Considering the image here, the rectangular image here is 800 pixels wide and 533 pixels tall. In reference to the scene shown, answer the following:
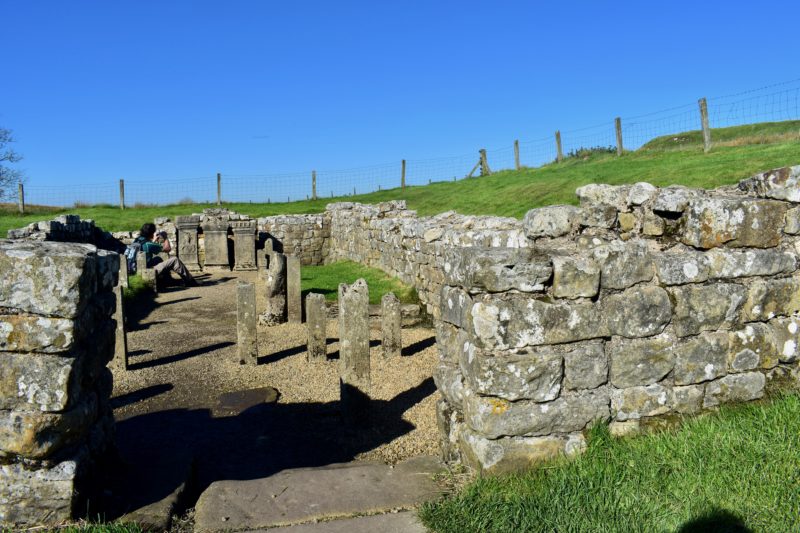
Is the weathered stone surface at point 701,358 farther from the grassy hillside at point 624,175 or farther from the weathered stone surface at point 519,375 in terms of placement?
the grassy hillside at point 624,175

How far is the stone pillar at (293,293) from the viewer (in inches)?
483

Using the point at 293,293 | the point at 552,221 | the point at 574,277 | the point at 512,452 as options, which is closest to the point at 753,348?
the point at 574,277

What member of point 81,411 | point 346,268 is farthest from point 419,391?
point 346,268

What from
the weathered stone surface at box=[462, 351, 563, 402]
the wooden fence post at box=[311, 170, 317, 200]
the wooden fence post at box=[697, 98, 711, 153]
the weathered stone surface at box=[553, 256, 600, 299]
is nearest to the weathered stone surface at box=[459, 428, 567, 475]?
the weathered stone surface at box=[462, 351, 563, 402]

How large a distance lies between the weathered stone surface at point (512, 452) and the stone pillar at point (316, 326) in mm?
5148

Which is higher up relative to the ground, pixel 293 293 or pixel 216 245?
pixel 216 245

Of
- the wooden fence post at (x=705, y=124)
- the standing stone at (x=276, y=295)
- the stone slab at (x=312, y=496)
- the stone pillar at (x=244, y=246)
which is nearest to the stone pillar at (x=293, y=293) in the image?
the standing stone at (x=276, y=295)

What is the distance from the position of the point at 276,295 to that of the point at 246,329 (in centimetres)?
315

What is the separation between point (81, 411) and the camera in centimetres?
364

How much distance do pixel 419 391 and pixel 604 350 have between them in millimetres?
3971

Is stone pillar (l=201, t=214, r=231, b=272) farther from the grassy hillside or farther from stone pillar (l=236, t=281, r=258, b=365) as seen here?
stone pillar (l=236, t=281, r=258, b=365)

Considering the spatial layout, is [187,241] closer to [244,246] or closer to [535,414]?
[244,246]

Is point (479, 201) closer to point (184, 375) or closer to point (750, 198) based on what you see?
point (184, 375)

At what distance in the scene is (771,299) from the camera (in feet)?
14.6
